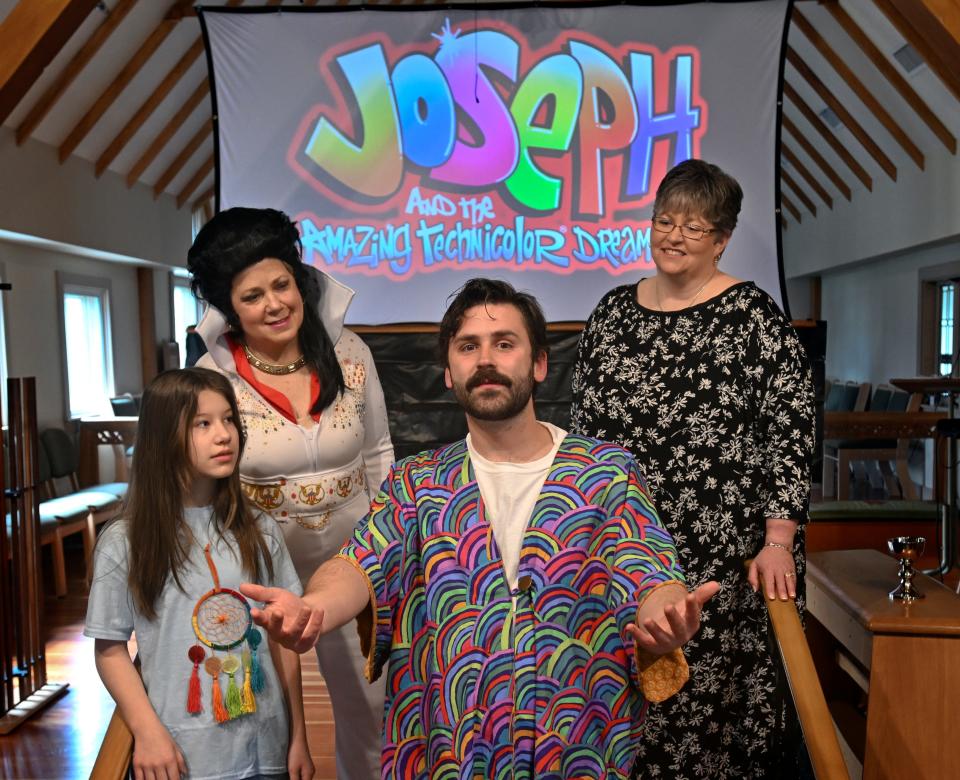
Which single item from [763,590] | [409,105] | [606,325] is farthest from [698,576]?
[409,105]

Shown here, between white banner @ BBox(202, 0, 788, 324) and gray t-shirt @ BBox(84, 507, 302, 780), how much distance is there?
2.99m

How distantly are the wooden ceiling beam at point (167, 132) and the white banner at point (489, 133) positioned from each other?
178 inches

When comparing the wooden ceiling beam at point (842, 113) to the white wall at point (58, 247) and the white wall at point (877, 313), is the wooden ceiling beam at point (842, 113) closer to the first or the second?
the white wall at point (877, 313)

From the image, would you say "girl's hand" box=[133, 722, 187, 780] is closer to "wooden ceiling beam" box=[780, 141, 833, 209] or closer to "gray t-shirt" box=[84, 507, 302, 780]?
"gray t-shirt" box=[84, 507, 302, 780]

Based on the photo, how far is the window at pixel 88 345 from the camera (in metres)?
9.18

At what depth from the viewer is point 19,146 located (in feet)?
23.2

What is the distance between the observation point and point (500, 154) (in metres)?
4.82

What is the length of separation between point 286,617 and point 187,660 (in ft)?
2.03

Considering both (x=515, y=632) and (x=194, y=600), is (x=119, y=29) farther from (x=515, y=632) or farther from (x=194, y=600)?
(x=515, y=632)

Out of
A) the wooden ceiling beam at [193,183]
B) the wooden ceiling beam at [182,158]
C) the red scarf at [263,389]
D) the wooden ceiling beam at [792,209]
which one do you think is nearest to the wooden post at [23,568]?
the red scarf at [263,389]

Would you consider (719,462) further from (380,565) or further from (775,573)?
(380,565)

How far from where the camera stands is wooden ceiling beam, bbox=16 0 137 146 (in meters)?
6.84

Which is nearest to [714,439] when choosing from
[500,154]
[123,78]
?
[500,154]

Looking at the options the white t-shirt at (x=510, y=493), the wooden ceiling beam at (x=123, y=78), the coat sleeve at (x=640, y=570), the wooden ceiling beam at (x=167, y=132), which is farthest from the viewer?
the wooden ceiling beam at (x=167, y=132)
